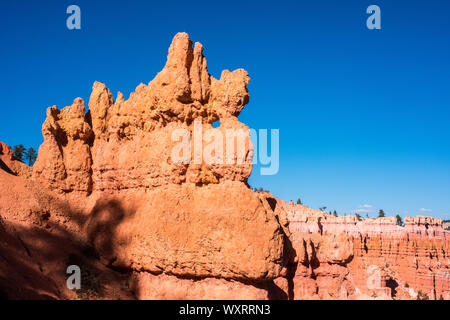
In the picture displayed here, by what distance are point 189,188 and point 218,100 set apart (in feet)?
15.3

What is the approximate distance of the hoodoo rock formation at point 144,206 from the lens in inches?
708

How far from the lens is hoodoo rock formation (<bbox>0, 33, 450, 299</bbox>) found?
1798 centimetres

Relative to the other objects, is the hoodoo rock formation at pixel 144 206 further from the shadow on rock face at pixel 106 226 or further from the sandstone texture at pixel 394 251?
the sandstone texture at pixel 394 251

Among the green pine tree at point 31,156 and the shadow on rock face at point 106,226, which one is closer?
the shadow on rock face at point 106,226

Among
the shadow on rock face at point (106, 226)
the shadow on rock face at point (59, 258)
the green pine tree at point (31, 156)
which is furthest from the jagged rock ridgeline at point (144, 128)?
the green pine tree at point (31, 156)

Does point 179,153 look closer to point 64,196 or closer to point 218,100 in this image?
point 218,100

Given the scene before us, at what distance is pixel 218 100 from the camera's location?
2103 centimetres

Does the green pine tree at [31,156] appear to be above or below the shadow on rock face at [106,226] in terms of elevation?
above

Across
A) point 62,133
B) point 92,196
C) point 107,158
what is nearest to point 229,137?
point 107,158

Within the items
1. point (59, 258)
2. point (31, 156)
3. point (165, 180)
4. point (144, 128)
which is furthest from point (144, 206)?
point (31, 156)

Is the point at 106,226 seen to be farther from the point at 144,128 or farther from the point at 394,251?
the point at 394,251

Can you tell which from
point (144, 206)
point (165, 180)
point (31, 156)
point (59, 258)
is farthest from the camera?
point (31, 156)

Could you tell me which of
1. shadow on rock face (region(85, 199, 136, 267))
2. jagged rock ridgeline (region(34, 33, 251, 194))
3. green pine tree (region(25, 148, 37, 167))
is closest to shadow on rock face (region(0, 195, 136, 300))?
shadow on rock face (region(85, 199, 136, 267))

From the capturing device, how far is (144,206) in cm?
2092
